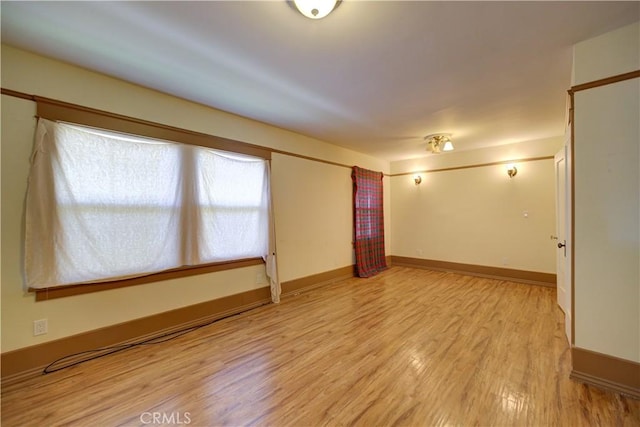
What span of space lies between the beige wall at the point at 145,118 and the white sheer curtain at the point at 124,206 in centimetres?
11

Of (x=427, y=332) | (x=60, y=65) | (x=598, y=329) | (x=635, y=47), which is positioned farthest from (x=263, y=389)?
(x=635, y=47)

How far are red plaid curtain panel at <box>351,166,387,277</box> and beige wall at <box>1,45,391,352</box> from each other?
89 cm

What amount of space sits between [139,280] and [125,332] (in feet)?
1.59

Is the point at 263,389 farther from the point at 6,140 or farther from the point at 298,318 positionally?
the point at 6,140

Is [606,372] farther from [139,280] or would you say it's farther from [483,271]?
[139,280]

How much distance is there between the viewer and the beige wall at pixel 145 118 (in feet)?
6.60

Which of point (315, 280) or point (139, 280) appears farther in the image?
point (315, 280)

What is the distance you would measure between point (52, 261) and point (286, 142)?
293cm

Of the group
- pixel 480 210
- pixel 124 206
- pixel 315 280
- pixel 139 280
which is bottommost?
pixel 315 280

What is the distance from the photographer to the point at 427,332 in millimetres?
2789

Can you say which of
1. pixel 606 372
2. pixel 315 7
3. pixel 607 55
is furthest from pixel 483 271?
pixel 315 7

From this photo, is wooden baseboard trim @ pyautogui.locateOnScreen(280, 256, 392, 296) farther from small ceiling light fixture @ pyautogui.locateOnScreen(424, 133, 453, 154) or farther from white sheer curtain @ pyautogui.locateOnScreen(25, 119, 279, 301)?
small ceiling light fixture @ pyautogui.locateOnScreen(424, 133, 453, 154)

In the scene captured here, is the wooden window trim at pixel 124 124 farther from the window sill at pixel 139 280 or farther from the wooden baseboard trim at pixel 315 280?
the wooden baseboard trim at pixel 315 280

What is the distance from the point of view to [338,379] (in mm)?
1998
